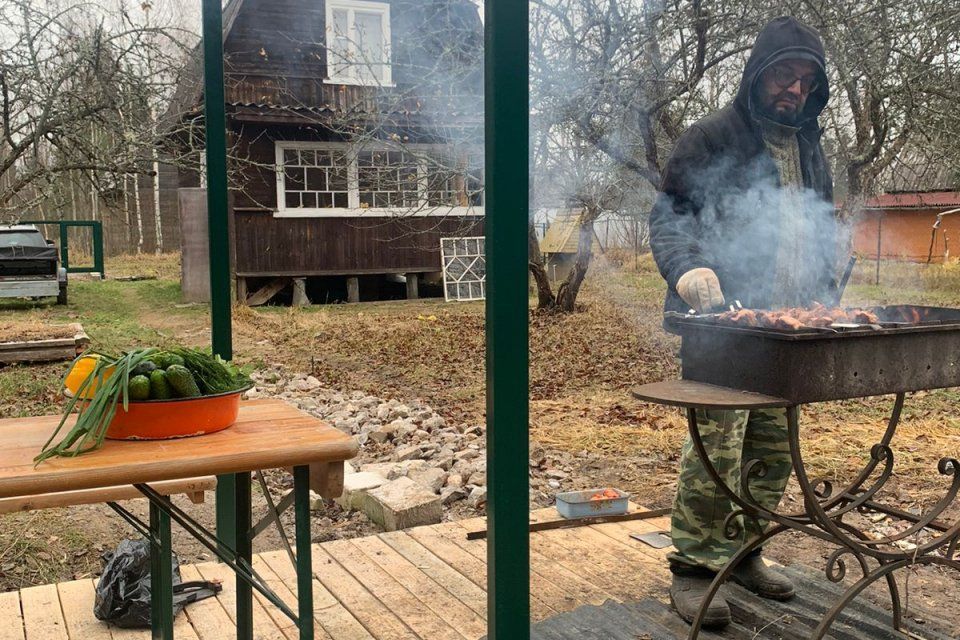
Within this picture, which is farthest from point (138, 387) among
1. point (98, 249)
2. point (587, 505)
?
point (98, 249)

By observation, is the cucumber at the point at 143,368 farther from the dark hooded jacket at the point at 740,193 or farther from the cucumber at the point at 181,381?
the dark hooded jacket at the point at 740,193

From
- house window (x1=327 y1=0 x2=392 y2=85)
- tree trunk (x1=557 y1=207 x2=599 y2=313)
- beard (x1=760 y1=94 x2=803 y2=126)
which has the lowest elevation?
tree trunk (x1=557 y1=207 x2=599 y2=313)

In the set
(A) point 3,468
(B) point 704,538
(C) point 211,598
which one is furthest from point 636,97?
(A) point 3,468

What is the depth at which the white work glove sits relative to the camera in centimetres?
253

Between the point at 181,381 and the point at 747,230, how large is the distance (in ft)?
6.33

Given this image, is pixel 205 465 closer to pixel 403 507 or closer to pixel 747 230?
pixel 747 230

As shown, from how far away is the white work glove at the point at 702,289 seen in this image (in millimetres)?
2531

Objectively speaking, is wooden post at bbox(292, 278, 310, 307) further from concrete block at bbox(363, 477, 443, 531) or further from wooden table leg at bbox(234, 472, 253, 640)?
wooden table leg at bbox(234, 472, 253, 640)

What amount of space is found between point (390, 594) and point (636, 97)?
453 centimetres

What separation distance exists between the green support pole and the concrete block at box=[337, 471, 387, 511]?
4.28 ft

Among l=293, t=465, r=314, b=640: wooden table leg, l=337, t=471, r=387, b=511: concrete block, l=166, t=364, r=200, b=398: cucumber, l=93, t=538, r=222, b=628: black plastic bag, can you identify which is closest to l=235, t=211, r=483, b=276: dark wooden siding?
l=337, t=471, r=387, b=511: concrete block

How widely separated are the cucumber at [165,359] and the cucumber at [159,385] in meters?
0.05

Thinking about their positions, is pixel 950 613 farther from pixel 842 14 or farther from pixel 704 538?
pixel 842 14

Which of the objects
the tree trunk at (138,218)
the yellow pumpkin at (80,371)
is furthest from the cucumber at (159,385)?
the tree trunk at (138,218)
